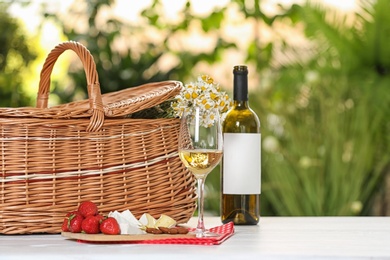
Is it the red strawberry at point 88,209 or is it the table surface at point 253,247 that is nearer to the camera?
the table surface at point 253,247

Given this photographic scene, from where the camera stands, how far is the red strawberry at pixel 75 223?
4.23 feet

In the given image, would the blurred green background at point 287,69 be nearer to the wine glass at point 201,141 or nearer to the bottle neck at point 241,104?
the bottle neck at point 241,104

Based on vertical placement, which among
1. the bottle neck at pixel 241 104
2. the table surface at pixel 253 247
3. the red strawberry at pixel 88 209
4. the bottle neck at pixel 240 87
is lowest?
the table surface at pixel 253 247

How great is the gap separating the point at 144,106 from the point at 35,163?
0.73ft

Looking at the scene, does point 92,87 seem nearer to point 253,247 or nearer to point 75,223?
point 75,223

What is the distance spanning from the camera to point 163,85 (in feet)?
5.31

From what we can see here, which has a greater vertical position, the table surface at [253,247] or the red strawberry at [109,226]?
the red strawberry at [109,226]

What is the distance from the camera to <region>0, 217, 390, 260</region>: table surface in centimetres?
111

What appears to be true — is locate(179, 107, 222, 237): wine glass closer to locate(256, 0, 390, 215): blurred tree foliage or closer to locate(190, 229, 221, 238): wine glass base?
locate(190, 229, 221, 238): wine glass base

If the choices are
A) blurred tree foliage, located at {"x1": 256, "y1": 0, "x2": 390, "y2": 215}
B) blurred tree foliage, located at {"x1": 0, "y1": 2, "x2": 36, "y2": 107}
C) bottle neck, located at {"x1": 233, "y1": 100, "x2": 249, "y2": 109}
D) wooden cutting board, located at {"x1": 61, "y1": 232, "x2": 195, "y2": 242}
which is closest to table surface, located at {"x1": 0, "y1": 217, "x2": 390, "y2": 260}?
wooden cutting board, located at {"x1": 61, "y1": 232, "x2": 195, "y2": 242}

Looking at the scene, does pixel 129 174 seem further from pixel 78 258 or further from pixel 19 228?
pixel 78 258

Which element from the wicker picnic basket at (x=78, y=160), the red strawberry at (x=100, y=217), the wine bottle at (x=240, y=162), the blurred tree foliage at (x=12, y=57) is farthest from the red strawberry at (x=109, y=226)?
the blurred tree foliage at (x=12, y=57)

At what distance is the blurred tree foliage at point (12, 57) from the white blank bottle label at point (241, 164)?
4396 millimetres

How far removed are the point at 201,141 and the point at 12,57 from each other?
5.07 meters
